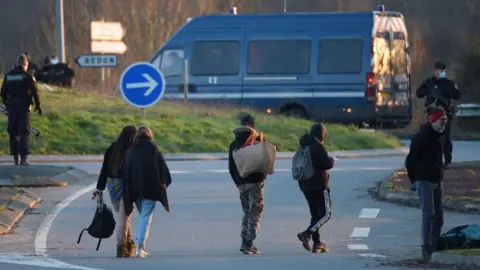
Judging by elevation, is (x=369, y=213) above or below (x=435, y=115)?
below

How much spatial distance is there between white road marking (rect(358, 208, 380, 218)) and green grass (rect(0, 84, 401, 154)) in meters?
10.7

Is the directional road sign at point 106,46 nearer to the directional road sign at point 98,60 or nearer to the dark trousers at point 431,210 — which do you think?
the directional road sign at point 98,60

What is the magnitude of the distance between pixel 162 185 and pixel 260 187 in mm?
1038

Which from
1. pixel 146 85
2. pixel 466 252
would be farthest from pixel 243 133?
pixel 146 85

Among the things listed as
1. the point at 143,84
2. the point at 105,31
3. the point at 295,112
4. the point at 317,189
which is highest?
the point at 105,31

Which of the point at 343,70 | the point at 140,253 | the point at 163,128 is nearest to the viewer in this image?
the point at 140,253

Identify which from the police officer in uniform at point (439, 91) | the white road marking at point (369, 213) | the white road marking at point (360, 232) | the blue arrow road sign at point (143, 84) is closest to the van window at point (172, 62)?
the blue arrow road sign at point (143, 84)

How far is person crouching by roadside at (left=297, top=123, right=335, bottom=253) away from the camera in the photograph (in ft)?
49.3

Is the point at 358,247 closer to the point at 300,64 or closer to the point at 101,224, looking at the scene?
the point at 101,224

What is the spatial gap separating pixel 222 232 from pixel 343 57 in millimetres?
19863

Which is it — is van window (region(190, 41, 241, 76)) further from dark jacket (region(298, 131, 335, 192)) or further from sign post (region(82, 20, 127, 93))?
dark jacket (region(298, 131, 335, 192))

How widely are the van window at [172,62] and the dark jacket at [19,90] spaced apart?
13485 millimetres

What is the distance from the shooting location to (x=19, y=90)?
77.0 ft

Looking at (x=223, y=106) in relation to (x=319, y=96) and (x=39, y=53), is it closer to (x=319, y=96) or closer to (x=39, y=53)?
(x=319, y=96)
